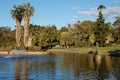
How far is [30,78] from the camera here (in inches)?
1137

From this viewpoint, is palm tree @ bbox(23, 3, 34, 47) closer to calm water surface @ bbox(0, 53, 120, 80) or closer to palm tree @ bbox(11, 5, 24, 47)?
palm tree @ bbox(11, 5, 24, 47)

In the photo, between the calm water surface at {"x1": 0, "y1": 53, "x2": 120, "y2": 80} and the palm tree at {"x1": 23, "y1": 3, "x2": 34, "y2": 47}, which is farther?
the palm tree at {"x1": 23, "y1": 3, "x2": 34, "y2": 47}

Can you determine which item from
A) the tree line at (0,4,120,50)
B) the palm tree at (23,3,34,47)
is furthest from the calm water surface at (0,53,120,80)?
the tree line at (0,4,120,50)

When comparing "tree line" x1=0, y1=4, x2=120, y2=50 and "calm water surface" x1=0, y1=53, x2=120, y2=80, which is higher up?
"tree line" x1=0, y1=4, x2=120, y2=50

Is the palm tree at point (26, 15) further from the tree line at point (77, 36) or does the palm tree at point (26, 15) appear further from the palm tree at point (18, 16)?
the tree line at point (77, 36)

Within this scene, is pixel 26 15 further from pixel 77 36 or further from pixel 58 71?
pixel 58 71

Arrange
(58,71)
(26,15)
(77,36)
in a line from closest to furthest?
1. (58,71)
2. (26,15)
3. (77,36)

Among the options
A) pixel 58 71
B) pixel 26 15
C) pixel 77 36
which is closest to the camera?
pixel 58 71

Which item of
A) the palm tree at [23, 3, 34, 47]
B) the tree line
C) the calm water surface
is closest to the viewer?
the calm water surface

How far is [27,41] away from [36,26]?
140 ft

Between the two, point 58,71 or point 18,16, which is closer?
point 58,71

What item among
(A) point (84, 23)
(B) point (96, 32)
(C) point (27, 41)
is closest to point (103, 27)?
(B) point (96, 32)

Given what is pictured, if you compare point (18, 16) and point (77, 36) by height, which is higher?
point (18, 16)

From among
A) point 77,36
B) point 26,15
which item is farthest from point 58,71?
point 77,36
